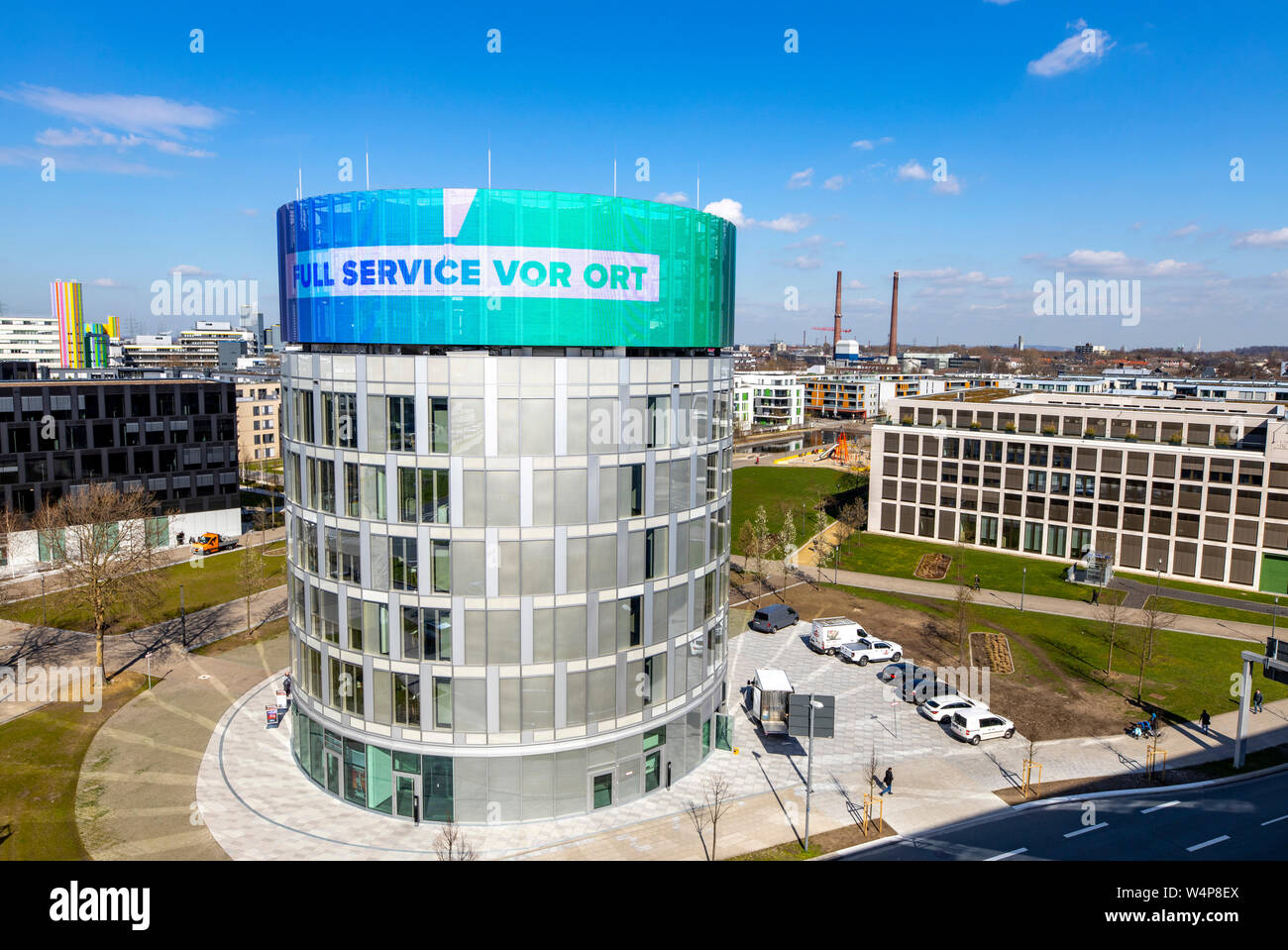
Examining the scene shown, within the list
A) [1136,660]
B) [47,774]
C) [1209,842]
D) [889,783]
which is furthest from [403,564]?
[1136,660]

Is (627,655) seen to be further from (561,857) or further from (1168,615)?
(1168,615)

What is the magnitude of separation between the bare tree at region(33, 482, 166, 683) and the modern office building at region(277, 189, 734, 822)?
2367 centimetres

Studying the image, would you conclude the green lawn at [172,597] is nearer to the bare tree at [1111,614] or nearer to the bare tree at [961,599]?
the bare tree at [961,599]

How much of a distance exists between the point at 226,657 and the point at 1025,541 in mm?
73459

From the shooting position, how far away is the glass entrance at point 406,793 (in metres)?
34.6

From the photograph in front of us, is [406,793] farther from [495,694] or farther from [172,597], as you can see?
[172,597]

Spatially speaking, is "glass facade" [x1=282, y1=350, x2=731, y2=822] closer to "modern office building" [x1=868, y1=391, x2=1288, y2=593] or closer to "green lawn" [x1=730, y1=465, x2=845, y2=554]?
"green lawn" [x1=730, y1=465, x2=845, y2=554]

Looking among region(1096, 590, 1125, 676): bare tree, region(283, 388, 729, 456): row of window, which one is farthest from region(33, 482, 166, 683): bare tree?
region(1096, 590, 1125, 676): bare tree

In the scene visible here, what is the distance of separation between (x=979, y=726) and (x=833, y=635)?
14.7 metres

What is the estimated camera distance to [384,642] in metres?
34.8

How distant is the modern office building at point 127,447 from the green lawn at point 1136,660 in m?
72.3

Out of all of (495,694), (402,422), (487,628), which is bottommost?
(495,694)

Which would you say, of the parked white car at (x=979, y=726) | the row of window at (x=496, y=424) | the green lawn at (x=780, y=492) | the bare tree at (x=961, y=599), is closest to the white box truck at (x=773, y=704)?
the parked white car at (x=979, y=726)

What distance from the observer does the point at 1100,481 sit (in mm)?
79062
